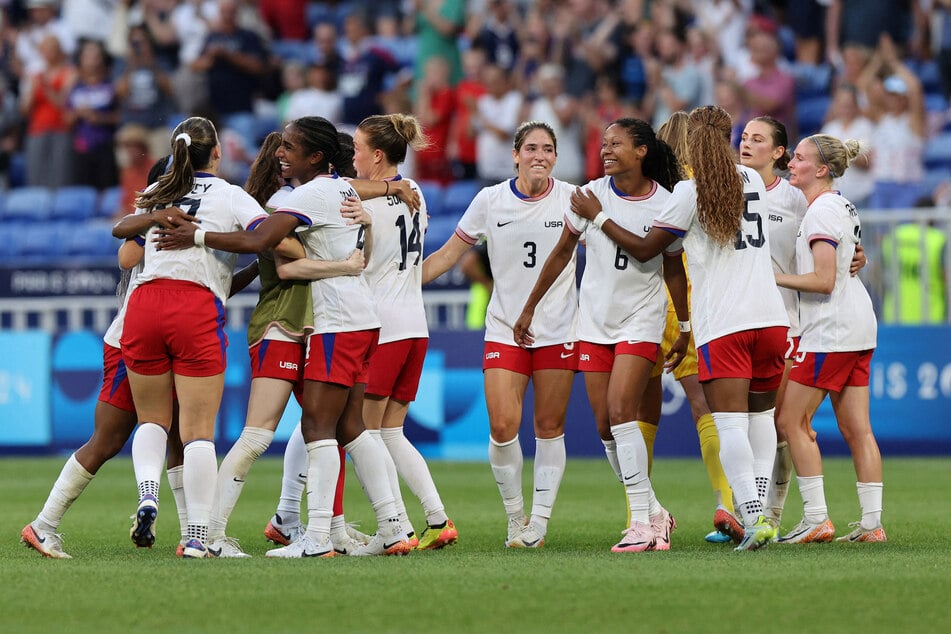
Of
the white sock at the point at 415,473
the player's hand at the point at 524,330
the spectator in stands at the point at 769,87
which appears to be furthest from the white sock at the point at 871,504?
the spectator in stands at the point at 769,87

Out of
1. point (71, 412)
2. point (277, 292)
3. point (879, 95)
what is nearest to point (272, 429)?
point (277, 292)

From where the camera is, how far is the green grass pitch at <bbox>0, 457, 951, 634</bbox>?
5.79m

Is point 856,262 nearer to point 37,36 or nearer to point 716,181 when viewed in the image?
point 716,181

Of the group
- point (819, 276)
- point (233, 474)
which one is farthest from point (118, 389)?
point (819, 276)

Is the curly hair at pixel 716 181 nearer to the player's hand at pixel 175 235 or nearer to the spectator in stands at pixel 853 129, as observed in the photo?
the player's hand at pixel 175 235

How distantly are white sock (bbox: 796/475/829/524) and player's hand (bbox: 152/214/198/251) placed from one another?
3600 mm

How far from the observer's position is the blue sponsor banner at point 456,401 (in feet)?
48.8

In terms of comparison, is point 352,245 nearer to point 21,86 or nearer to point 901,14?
point 901,14

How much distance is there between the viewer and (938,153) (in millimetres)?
17719

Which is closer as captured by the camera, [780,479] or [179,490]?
[179,490]

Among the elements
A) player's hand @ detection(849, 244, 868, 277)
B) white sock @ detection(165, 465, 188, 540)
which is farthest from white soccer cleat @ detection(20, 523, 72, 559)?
player's hand @ detection(849, 244, 868, 277)

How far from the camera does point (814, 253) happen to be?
8508mm

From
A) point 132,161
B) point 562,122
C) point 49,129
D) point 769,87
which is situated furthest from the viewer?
point 49,129

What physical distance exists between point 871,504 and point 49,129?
15939 mm
